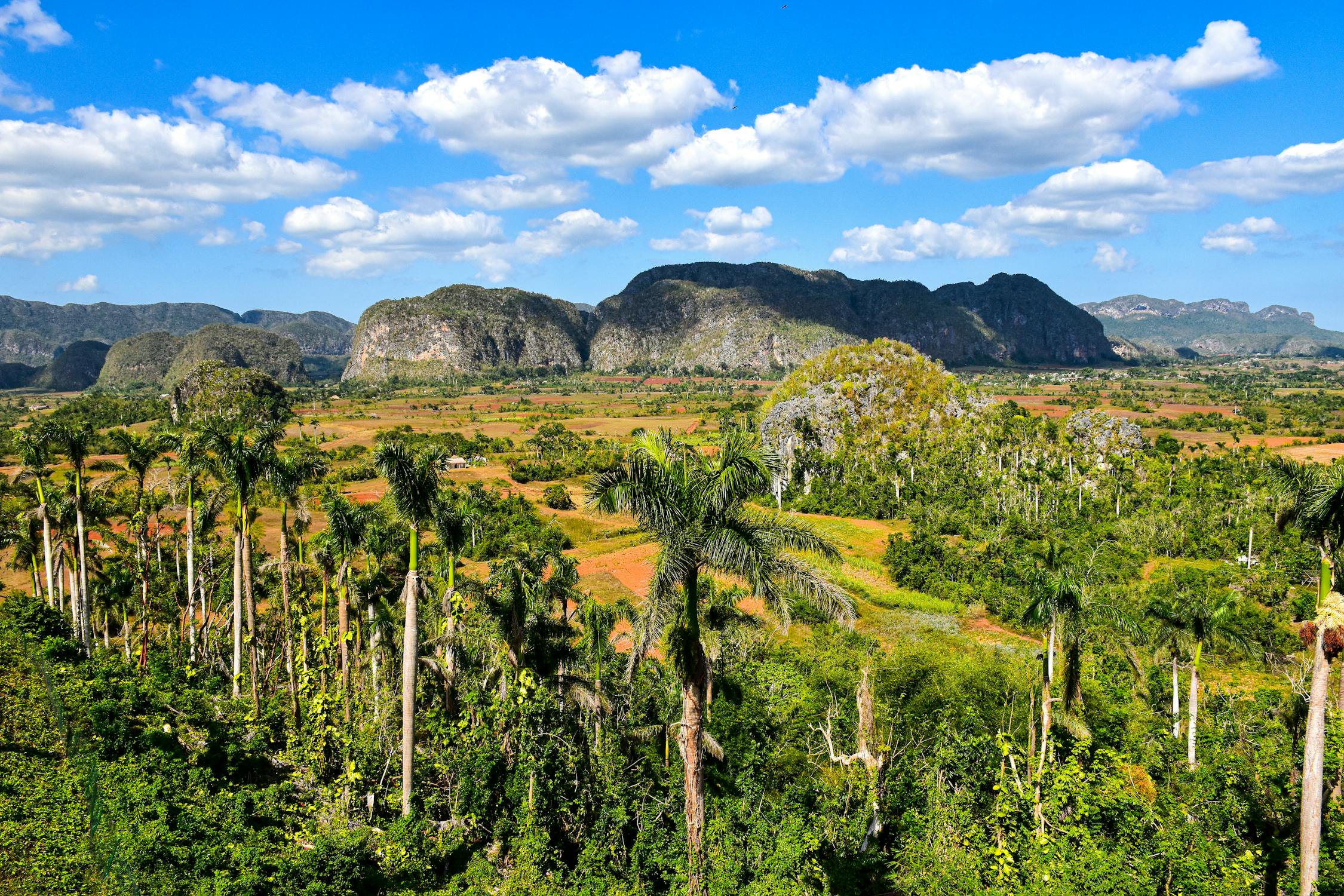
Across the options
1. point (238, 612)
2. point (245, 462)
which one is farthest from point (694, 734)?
point (238, 612)

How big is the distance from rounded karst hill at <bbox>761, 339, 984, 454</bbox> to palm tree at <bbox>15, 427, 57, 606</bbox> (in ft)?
198

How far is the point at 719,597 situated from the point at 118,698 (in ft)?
49.0

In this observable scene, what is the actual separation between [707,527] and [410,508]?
240 inches

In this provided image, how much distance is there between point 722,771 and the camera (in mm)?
16812

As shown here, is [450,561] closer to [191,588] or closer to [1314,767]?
[191,588]

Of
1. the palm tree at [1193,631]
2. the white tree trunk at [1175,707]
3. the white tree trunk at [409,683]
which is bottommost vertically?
the white tree trunk at [1175,707]

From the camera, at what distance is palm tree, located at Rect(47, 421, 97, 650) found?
68.0 ft

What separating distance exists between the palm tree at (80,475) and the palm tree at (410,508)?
13.5m

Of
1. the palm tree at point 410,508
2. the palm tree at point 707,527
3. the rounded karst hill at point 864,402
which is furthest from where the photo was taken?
the rounded karst hill at point 864,402

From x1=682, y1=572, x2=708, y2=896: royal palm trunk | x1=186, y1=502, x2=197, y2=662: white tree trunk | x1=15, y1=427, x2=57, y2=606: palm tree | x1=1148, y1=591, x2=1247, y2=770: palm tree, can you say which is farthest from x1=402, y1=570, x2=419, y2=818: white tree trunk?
x1=1148, y1=591, x2=1247, y2=770: palm tree

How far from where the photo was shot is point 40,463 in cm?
2119

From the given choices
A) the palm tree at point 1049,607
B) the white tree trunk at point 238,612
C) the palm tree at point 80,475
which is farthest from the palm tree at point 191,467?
the palm tree at point 1049,607

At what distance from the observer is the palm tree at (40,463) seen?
2062 centimetres

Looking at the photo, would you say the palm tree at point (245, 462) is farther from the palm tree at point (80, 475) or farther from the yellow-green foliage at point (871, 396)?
the yellow-green foliage at point (871, 396)
